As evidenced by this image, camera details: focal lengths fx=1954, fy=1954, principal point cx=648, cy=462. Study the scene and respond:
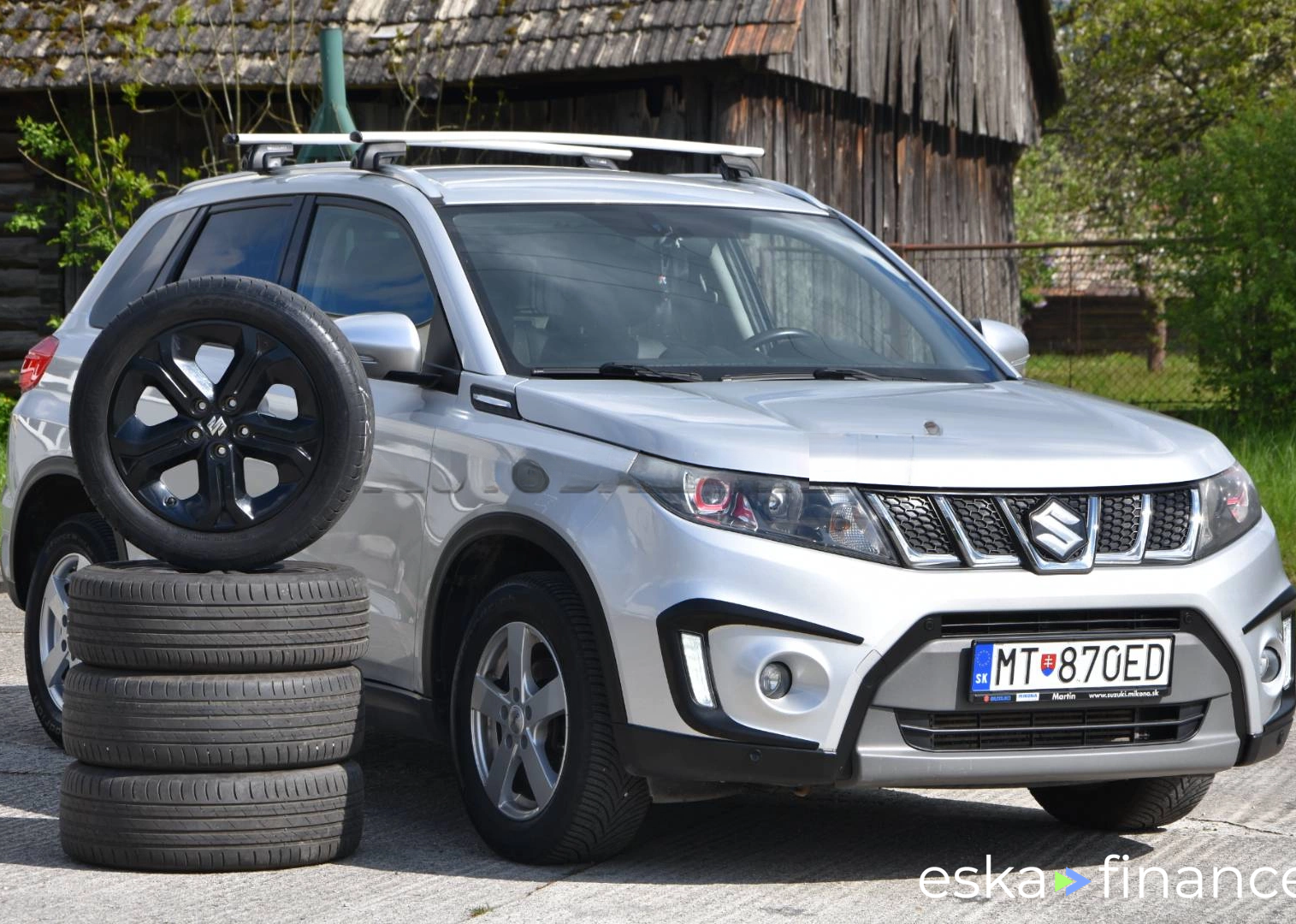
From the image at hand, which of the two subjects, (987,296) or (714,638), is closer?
(714,638)

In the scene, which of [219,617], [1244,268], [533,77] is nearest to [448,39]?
[533,77]

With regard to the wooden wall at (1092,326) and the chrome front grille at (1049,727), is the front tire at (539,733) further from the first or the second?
the wooden wall at (1092,326)

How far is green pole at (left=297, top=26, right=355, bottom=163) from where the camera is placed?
37.4ft

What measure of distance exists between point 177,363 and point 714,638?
171 centimetres

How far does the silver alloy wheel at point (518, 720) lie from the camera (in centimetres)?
493

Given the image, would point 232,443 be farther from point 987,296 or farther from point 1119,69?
point 1119,69

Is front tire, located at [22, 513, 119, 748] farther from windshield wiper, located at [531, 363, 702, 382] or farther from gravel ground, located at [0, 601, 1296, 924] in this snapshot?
windshield wiper, located at [531, 363, 702, 382]

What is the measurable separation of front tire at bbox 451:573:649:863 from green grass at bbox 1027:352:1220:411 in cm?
1069

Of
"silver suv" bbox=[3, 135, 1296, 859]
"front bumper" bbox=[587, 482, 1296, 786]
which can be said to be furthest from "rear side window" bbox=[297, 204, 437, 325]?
"front bumper" bbox=[587, 482, 1296, 786]

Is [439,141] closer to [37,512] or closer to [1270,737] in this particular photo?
[37,512]

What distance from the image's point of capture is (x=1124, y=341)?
20875 millimetres

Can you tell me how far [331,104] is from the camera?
452 inches

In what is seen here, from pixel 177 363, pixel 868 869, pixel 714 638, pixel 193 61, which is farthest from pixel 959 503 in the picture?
pixel 193 61

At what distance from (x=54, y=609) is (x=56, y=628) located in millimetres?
66
